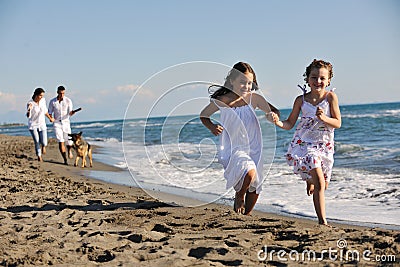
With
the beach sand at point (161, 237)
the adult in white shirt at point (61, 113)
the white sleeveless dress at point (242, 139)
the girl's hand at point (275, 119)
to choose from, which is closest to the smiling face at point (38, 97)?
the adult in white shirt at point (61, 113)

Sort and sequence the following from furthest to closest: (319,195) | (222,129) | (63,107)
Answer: (63,107), (222,129), (319,195)

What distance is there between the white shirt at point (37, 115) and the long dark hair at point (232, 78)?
730 centimetres

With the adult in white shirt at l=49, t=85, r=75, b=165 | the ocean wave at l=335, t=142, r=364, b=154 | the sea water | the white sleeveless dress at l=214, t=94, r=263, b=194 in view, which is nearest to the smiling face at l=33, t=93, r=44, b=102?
the adult in white shirt at l=49, t=85, r=75, b=165

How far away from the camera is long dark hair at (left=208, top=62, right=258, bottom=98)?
17.3ft

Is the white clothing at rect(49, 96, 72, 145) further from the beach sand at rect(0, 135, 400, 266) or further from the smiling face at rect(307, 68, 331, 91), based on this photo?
the smiling face at rect(307, 68, 331, 91)

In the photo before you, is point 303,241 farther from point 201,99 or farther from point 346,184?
point 346,184

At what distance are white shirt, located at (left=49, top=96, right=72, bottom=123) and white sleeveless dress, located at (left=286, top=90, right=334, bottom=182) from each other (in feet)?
26.3

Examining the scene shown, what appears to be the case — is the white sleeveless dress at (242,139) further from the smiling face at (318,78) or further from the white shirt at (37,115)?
the white shirt at (37,115)

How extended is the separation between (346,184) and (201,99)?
128 inches

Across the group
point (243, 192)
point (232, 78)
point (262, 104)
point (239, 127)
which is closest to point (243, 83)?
point (232, 78)

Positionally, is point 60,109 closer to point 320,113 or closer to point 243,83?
point 243,83

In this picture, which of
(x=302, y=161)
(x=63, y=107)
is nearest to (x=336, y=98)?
(x=302, y=161)

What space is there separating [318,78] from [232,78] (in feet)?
3.31

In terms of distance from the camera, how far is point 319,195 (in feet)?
14.9
